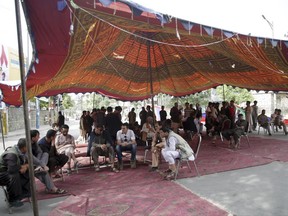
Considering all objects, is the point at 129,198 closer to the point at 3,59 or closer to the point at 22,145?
the point at 22,145

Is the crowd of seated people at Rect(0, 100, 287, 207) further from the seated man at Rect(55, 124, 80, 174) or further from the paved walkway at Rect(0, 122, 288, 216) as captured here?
the paved walkway at Rect(0, 122, 288, 216)

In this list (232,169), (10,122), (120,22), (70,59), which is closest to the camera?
(120,22)

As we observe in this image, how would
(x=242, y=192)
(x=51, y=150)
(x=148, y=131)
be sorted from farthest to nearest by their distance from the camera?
(x=148, y=131), (x=51, y=150), (x=242, y=192)

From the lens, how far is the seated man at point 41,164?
4461 mm

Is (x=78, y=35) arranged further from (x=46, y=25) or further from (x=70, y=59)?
(x=70, y=59)

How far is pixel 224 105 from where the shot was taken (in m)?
10.8

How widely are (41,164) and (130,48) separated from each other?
4.64m

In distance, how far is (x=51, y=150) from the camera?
5.30 meters

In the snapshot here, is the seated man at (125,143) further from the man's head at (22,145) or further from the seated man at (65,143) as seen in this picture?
the man's head at (22,145)

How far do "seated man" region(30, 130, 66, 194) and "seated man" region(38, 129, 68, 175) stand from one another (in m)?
0.23

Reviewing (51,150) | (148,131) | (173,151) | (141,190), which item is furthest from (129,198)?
(148,131)

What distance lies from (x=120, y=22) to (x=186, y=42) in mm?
2789

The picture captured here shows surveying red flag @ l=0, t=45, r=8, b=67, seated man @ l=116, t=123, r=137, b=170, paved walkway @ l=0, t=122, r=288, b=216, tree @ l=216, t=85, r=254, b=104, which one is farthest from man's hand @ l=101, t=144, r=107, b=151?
tree @ l=216, t=85, r=254, b=104

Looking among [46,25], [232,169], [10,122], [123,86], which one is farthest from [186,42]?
[10,122]
